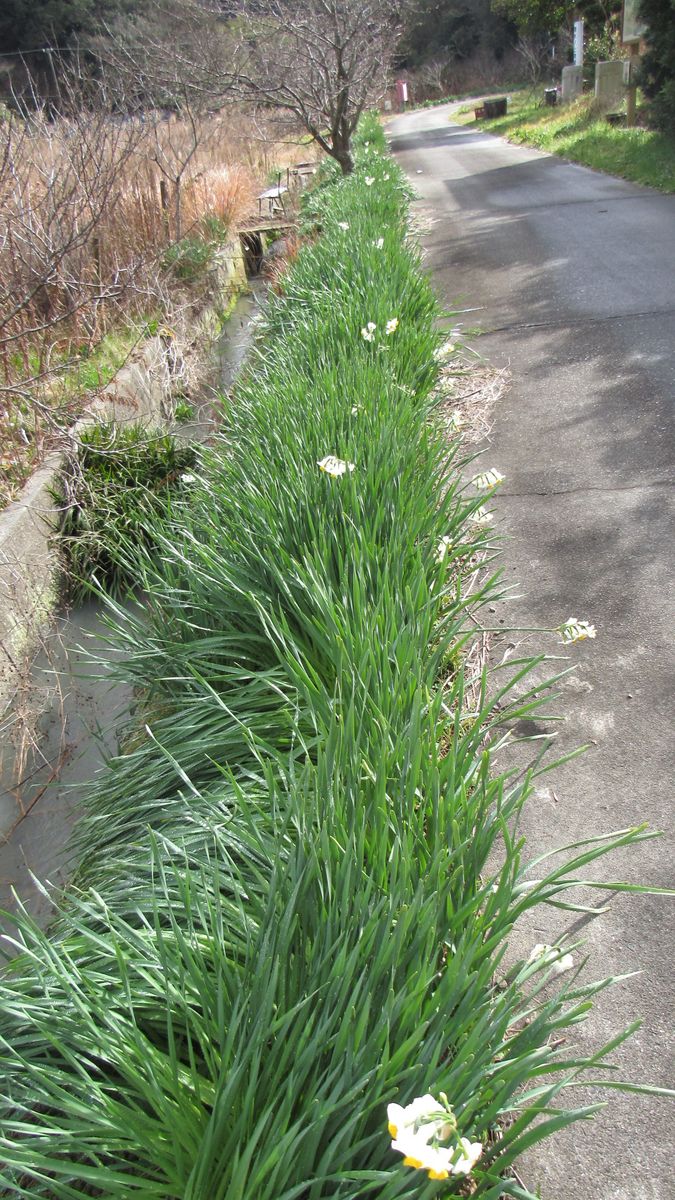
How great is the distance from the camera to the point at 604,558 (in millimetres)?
3289

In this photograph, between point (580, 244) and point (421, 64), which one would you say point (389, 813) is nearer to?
point (580, 244)

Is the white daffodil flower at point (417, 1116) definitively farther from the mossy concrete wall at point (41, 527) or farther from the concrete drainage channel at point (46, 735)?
the mossy concrete wall at point (41, 527)

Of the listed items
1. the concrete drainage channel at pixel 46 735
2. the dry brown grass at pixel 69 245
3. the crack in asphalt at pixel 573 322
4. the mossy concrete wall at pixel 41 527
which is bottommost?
the concrete drainage channel at pixel 46 735

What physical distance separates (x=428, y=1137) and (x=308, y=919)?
21.3 inches

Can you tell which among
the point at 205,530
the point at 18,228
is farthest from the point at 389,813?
the point at 18,228

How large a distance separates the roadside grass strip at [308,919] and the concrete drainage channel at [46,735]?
588 millimetres

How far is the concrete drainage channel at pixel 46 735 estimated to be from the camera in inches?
128

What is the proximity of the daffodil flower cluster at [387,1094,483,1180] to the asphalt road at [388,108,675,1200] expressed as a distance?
50 cm

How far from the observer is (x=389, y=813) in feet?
5.71

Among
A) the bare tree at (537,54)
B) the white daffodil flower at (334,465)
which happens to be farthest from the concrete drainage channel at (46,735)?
the bare tree at (537,54)

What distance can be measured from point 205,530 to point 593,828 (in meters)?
1.68

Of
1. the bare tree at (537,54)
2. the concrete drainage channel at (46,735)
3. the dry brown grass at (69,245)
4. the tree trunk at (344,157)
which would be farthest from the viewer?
the bare tree at (537,54)

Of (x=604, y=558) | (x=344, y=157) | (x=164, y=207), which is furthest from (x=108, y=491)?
(x=344, y=157)

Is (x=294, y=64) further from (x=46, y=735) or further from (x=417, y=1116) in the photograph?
(x=417, y=1116)
